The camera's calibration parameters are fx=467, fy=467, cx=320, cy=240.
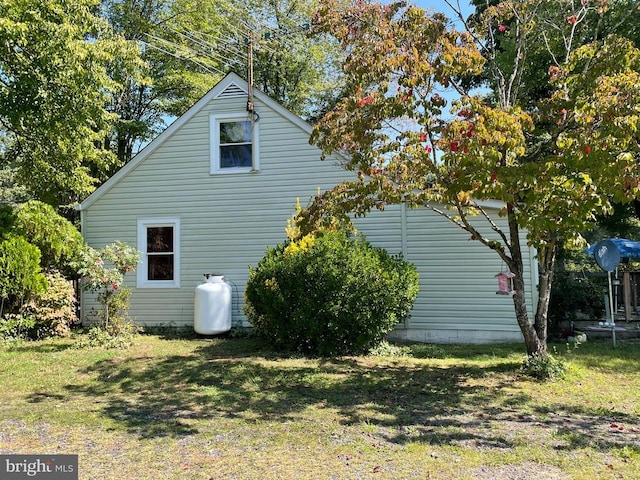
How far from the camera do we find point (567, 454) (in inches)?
146

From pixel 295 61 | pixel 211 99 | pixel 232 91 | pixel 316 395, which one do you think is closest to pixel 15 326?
pixel 211 99

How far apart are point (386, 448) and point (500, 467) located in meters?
0.89

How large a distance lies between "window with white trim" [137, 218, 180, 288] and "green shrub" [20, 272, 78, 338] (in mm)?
1512

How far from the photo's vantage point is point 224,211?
10344 millimetres

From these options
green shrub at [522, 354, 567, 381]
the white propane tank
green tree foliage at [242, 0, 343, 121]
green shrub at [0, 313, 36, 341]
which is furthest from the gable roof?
green tree foliage at [242, 0, 343, 121]

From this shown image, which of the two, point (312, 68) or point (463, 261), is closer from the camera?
point (463, 261)

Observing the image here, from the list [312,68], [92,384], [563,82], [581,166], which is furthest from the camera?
[312,68]

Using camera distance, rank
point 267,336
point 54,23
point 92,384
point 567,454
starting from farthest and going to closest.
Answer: point 54,23
point 267,336
point 92,384
point 567,454

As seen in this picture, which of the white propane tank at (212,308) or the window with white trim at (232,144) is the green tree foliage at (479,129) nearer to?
the white propane tank at (212,308)

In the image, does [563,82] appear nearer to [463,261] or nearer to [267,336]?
[463,261]

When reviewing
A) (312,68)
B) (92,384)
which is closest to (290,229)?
(92,384)

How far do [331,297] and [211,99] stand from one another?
568 cm

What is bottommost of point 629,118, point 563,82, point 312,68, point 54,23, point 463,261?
point 463,261

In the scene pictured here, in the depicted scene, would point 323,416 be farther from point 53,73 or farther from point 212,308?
point 53,73
